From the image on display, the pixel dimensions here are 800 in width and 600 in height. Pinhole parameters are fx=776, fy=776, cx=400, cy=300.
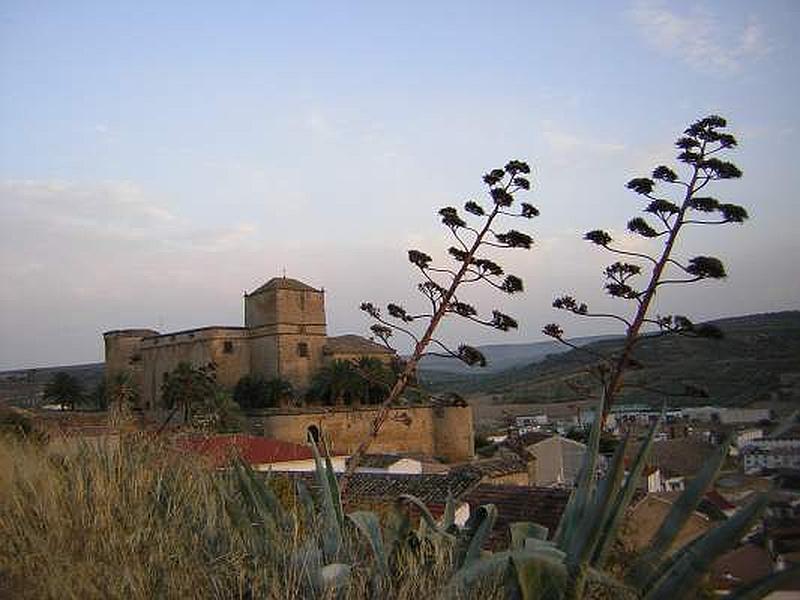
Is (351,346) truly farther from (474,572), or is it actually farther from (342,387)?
(474,572)

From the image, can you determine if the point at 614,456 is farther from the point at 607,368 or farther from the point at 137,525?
the point at 607,368

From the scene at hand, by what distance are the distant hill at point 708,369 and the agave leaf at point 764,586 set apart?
42.2 inches

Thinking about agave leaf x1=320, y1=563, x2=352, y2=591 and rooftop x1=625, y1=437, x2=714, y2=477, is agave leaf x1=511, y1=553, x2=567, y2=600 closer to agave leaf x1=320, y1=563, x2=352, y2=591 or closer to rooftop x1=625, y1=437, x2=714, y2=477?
agave leaf x1=320, y1=563, x2=352, y2=591

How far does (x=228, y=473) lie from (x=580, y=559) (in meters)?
2.41

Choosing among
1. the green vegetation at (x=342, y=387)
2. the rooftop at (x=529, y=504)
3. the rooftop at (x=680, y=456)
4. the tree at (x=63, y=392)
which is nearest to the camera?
the rooftop at (x=529, y=504)

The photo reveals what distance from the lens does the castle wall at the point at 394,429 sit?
105 feet

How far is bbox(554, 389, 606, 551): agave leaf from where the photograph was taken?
2721 millimetres

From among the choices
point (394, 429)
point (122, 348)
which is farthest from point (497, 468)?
point (122, 348)

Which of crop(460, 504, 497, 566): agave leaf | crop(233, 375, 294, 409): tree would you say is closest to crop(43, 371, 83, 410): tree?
crop(233, 375, 294, 409): tree

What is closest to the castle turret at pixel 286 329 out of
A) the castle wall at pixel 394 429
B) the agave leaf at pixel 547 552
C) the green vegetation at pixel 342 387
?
the green vegetation at pixel 342 387

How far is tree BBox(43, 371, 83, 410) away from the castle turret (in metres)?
8.82

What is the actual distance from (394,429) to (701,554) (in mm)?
33734

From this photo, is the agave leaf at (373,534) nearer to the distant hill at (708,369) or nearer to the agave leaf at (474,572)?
the agave leaf at (474,572)

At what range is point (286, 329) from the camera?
37094mm
